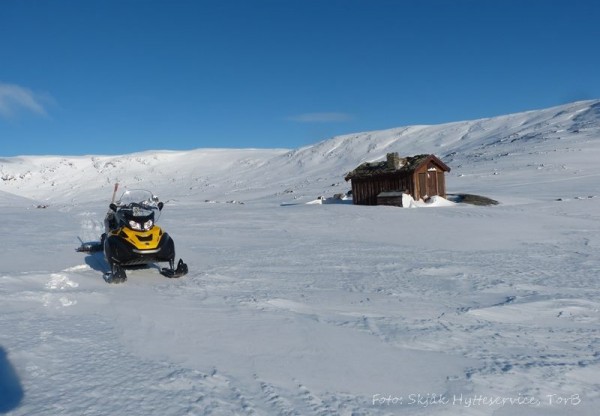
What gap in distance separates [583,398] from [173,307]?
4.36 meters

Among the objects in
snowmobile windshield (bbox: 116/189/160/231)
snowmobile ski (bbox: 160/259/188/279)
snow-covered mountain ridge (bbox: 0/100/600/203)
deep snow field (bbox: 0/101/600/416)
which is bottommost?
deep snow field (bbox: 0/101/600/416)

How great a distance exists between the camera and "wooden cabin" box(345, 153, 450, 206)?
2619 centimetres

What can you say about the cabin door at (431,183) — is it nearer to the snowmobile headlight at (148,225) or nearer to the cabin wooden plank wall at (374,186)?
the cabin wooden plank wall at (374,186)

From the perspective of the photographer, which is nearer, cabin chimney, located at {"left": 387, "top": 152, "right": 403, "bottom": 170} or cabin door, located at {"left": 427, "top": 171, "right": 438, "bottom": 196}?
cabin door, located at {"left": 427, "top": 171, "right": 438, "bottom": 196}

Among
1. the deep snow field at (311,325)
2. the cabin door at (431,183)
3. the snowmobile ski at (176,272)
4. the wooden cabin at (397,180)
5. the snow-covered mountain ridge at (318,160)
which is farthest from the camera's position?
the snow-covered mountain ridge at (318,160)

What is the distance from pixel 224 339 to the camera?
4.79 metres

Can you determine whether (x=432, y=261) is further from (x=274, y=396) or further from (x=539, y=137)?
(x=539, y=137)

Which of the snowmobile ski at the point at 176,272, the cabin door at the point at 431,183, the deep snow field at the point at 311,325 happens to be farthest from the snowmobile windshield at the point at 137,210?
the cabin door at the point at 431,183

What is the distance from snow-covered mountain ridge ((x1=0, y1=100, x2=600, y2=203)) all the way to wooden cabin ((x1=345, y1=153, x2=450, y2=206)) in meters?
17.2

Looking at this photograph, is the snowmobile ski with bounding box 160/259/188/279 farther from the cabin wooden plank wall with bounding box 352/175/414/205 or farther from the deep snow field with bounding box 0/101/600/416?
the cabin wooden plank wall with bounding box 352/175/414/205

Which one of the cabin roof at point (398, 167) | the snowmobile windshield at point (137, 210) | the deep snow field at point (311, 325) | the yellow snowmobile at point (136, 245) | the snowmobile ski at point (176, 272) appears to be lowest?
the deep snow field at point (311, 325)

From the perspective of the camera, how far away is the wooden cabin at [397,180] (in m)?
26.2

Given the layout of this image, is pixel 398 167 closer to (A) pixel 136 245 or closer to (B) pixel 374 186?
(B) pixel 374 186

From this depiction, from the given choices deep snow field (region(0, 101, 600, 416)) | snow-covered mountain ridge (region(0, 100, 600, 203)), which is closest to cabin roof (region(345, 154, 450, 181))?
deep snow field (region(0, 101, 600, 416))
